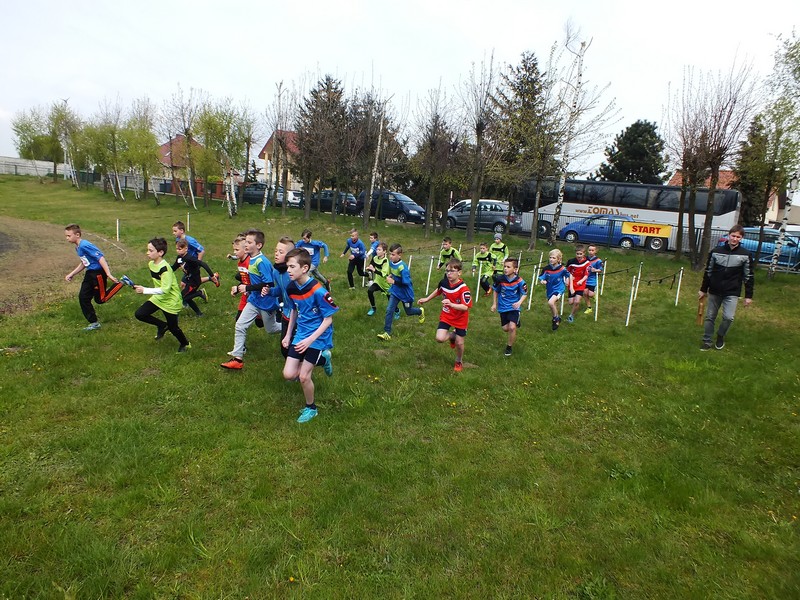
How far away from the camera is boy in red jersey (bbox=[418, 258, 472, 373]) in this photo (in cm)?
705

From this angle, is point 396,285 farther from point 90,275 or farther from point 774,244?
point 774,244

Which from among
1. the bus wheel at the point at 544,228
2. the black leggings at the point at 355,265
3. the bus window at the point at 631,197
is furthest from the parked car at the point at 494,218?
the black leggings at the point at 355,265

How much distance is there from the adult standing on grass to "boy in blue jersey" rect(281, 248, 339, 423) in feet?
23.5

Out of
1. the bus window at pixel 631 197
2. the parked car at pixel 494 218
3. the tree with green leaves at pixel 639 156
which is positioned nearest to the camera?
the bus window at pixel 631 197

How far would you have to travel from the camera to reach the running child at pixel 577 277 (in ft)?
35.5

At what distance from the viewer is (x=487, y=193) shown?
3988 centimetres

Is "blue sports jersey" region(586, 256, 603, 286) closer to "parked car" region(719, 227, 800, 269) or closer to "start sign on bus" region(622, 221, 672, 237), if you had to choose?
"parked car" region(719, 227, 800, 269)

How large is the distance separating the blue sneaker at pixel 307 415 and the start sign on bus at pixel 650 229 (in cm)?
2197

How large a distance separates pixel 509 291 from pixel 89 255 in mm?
7322

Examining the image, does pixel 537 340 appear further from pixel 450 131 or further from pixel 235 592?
pixel 450 131

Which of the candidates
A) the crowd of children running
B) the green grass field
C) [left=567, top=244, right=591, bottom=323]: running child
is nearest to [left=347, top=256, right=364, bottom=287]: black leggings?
the crowd of children running

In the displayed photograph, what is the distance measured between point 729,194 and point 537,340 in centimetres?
2168

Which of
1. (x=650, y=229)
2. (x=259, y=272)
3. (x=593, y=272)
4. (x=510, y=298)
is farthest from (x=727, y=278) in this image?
(x=650, y=229)

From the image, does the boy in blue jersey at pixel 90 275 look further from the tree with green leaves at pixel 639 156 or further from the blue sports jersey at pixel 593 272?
the tree with green leaves at pixel 639 156
